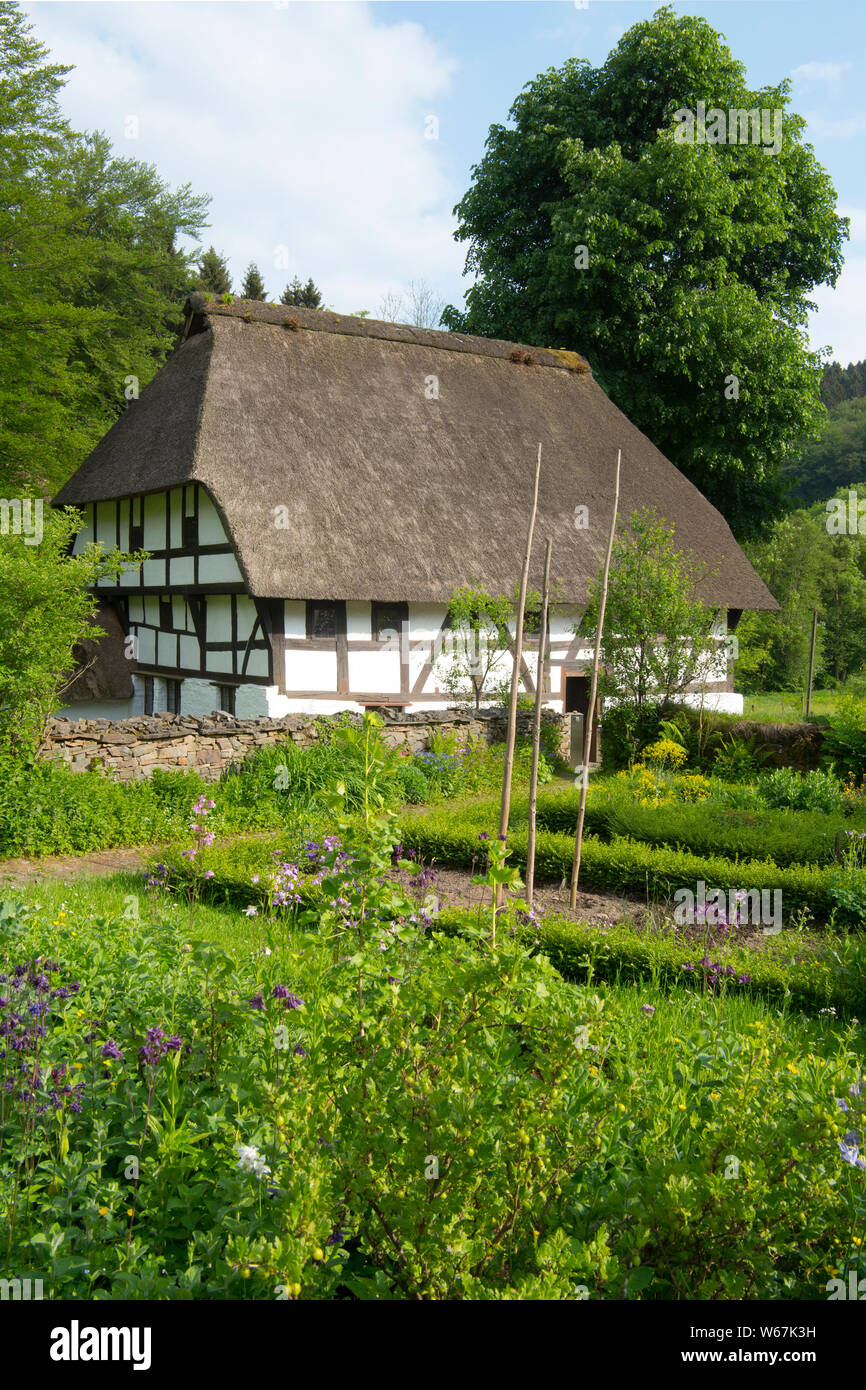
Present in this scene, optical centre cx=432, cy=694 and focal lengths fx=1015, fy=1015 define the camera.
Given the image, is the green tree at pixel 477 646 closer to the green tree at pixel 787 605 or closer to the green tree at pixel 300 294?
the green tree at pixel 787 605

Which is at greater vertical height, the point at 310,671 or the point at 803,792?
the point at 310,671

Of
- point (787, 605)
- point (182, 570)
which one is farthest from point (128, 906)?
point (787, 605)

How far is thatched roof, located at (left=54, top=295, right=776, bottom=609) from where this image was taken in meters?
14.6

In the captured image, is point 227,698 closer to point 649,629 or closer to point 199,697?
point 199,697

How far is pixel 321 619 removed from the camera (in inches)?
583

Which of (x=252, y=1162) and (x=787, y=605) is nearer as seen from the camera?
(x=252, y=1162)

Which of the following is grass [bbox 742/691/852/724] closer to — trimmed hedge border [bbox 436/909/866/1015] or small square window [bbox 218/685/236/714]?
small square window [bbox 218/685/236/714]

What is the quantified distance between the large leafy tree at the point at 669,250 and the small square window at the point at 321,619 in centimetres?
1113

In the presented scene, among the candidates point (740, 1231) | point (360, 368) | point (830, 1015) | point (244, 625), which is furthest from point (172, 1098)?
point (360, 368)

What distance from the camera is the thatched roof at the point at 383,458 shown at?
576 inches

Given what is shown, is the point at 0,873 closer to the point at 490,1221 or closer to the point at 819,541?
the point at 490,1221

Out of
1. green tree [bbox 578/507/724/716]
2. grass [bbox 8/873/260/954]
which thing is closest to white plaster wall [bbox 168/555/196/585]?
green tree [bbox 578/507/724/716]

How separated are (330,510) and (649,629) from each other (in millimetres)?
4980

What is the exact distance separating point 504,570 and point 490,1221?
14002 mm
